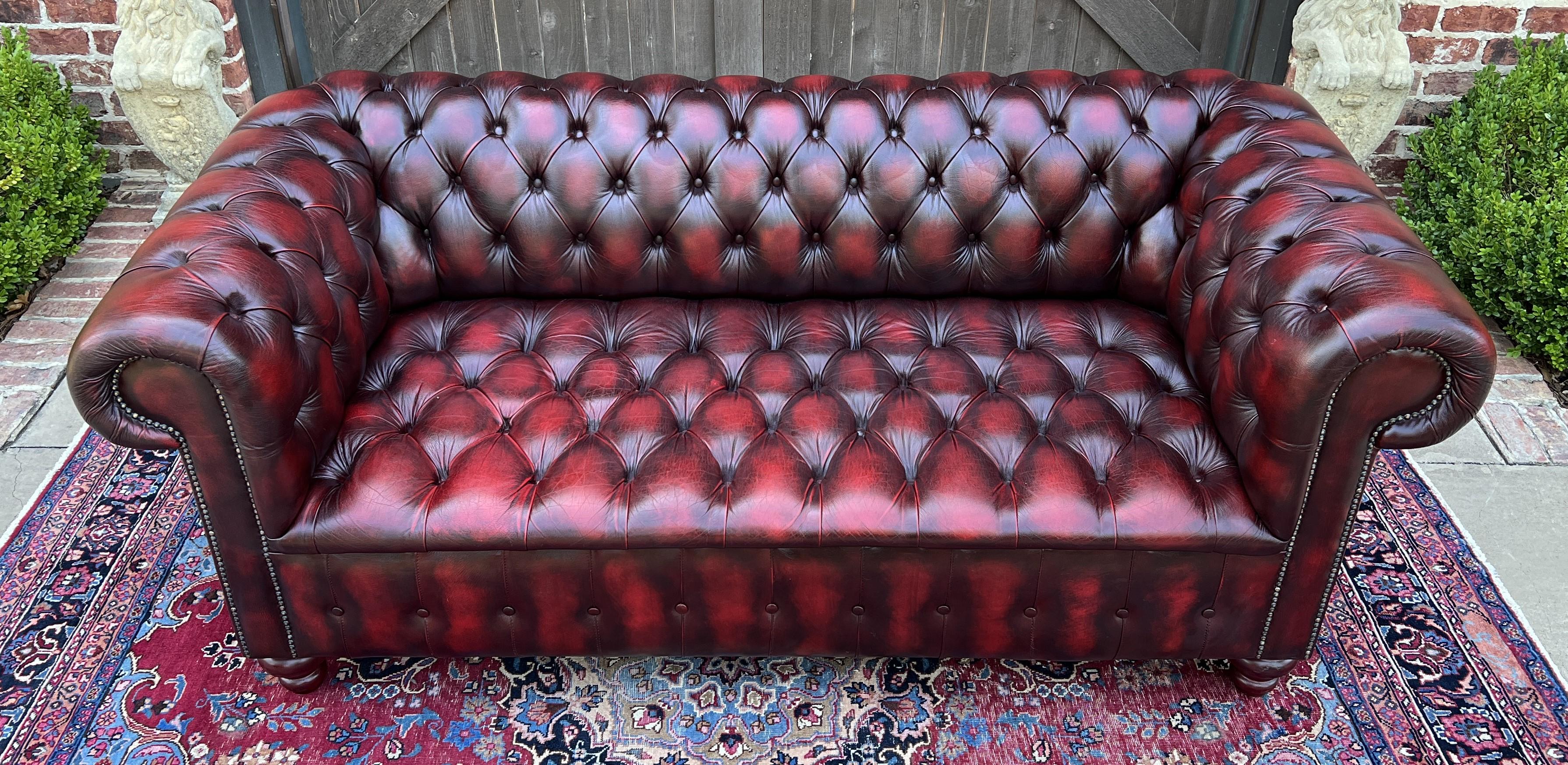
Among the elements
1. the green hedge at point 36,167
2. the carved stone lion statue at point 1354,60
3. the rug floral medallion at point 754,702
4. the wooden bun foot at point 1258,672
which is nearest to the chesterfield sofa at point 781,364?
the wooden bun foot at point 1258,672

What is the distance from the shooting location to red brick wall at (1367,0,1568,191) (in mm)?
3010

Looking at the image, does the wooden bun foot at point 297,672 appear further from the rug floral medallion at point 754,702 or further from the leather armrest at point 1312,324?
the leather armrest at point 1312,324

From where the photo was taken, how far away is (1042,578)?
5.68 ft

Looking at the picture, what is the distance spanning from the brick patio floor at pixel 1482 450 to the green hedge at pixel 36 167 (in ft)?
0.47

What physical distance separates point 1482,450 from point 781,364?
5.83 feet

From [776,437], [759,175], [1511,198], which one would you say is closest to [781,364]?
[776,437]

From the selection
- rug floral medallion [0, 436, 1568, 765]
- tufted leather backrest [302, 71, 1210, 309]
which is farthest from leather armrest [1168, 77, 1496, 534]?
rug floral medallion [0, 436, 1568, 765]

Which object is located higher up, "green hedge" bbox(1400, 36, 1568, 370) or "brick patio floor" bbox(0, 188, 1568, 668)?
"green hedge" bbox(1400, 36, 1568, 370)

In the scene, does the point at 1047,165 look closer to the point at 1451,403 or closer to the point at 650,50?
the point at 1451,403

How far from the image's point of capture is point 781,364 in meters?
2.02

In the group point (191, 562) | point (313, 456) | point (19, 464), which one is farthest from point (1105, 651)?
point (19, 464)

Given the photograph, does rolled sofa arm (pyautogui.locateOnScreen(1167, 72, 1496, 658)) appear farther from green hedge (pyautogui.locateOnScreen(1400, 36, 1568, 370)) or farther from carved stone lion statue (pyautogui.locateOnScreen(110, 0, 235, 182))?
carved stone lion statue (pyautogui.locateOnScreen(110, 0, 235, 182))

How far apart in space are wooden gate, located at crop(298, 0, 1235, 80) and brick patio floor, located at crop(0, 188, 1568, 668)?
101cm

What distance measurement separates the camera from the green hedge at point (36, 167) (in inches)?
113
